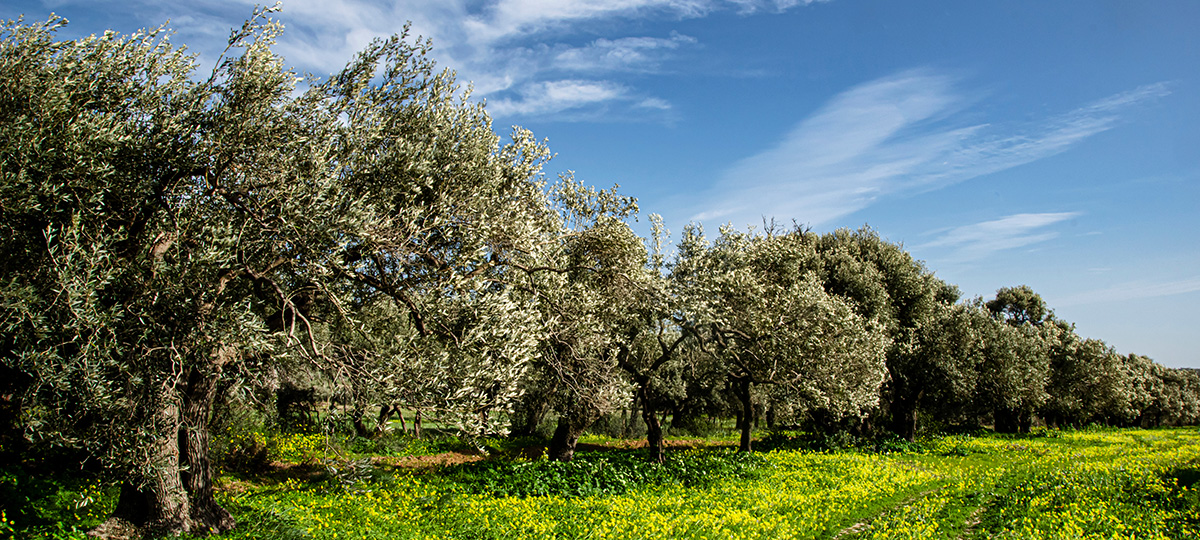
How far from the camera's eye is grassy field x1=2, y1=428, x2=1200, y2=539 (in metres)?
13.5

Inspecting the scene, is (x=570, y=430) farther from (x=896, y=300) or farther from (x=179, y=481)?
(x=896, y=300)

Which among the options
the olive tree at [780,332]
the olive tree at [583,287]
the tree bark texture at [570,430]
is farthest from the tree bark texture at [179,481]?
the olive tree at [780,332]

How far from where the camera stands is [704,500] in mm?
17094

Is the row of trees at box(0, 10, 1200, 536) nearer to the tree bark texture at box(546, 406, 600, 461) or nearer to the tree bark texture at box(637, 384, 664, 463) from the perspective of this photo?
the tree bark texture at box(546, 406, 600, 461)

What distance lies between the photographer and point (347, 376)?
12758 millimetres

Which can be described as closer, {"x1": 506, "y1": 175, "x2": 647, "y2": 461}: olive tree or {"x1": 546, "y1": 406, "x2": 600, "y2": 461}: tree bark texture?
{"x1": 506, "y1": 175, "x2": 647, "y2": 461}: olive tree

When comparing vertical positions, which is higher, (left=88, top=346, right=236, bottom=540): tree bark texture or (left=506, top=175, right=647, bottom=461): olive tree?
(left=506, top=175, right=647, bottom=461): olive tree

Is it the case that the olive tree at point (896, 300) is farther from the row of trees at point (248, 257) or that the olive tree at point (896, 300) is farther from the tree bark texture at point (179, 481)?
the tree bark texture at point (179, 481)

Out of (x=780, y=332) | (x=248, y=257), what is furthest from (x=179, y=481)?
(x=780, y=332)

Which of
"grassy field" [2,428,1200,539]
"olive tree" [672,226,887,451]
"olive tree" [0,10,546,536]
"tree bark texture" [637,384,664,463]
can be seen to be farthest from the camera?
"tree bark texture" [637,384,664,463]

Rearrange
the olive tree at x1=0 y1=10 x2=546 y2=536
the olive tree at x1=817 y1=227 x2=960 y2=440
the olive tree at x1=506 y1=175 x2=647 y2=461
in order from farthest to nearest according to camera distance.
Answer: the olive tree at x1=817 y1=227 x2=960 y2=440
the olive tree at x1=506 y1=175 x2=647 y2=461
the olive tree at x1=0 y1=10 x2=546 y2=536

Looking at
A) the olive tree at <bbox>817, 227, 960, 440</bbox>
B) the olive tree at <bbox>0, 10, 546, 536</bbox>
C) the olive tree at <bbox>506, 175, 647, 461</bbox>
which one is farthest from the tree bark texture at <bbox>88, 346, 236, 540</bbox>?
the olive tree at <bbox>817, 227, 960, 440</bbox>

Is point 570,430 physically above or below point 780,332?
below

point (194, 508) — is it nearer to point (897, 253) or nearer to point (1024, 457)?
point (1024, 457)
